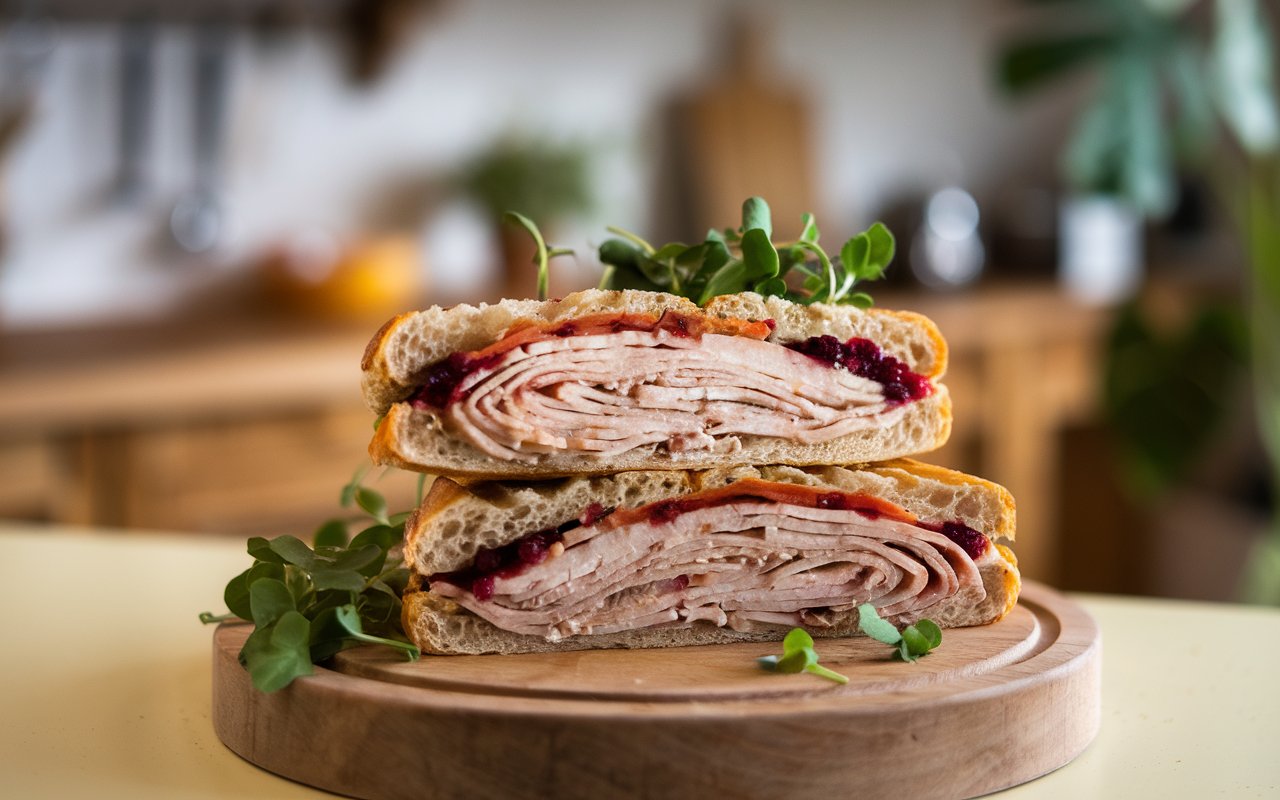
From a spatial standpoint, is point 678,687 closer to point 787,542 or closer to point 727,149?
point 787,542

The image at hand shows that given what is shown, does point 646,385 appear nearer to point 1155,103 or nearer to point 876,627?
point 876,627

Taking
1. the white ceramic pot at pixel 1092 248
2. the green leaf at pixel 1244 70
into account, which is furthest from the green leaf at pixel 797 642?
the white ceramic pot at pixel 1092 248

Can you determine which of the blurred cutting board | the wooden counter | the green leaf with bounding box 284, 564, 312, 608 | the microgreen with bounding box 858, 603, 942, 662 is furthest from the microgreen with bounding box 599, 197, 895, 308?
the blurred cutting board

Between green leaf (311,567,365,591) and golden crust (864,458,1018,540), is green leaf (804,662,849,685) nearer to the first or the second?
golden crust (864,458,1018,540)

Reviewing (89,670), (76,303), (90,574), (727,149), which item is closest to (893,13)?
(727,149)

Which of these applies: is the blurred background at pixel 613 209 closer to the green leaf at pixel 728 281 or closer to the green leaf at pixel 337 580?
the green leaf at pixel 337 580
